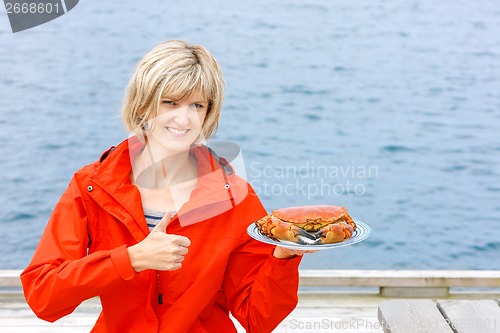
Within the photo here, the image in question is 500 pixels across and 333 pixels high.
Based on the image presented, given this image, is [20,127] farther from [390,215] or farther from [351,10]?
[351,10]

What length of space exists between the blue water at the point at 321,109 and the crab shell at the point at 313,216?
14.7 ft

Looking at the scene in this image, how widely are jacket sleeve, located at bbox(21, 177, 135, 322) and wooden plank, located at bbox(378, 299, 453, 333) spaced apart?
0.67 metres

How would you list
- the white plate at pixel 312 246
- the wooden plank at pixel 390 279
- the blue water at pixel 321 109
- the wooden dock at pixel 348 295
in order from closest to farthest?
the white plate at pixel 312 246
the wooden dock at pixel 348 295
the wooden plank at pixel 390 279
the blue water at pixel 321 109

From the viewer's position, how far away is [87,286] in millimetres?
1682

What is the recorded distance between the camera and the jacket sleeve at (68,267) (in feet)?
5.50

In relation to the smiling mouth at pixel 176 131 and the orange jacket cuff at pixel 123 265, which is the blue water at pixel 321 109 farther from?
the orange jacket cuff at pixel 123 265

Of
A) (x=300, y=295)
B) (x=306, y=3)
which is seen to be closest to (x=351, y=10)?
(x=306, y=3)

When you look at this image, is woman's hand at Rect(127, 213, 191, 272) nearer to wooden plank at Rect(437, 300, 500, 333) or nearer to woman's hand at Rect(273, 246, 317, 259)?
woman's hand at Rect(273, 246, 317, 259)

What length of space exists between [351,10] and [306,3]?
1.30 m

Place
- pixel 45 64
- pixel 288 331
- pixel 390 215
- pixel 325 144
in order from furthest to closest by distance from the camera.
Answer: pixel 45 64, pixel 325 144, pixel 390 215, pixel 288 331

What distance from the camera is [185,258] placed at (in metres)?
1.90

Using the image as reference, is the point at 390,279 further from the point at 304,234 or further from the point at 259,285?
the point at 304,234

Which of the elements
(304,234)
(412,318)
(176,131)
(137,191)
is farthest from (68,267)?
(412,318)

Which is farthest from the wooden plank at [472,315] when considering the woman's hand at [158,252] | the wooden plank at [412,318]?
the woman's hand at [158,252]
